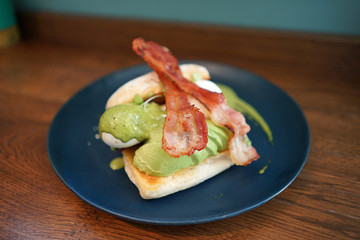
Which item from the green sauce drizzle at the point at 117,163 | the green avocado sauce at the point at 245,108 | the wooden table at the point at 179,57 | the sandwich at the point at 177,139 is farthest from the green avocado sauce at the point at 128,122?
the green avocado sauce at the point at 245,108

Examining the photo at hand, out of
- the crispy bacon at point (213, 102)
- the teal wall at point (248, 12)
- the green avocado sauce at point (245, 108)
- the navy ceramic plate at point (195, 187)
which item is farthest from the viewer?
the teal wall at point (248, 12)

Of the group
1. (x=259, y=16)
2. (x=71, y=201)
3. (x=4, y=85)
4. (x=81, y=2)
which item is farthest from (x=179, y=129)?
(x=81, y=2)

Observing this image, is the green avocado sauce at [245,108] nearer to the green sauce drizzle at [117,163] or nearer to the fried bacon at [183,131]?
the fried bacon at [183,131]

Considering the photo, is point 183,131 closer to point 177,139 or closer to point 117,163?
point 177,139

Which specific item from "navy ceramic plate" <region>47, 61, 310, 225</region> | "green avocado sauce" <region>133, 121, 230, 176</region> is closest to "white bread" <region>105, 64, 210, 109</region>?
"navy ceramic plate" <region>47, 61, 310, 225</region>

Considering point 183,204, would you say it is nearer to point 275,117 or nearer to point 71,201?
point 71,201

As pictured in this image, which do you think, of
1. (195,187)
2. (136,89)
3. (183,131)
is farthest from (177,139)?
(136,89)
